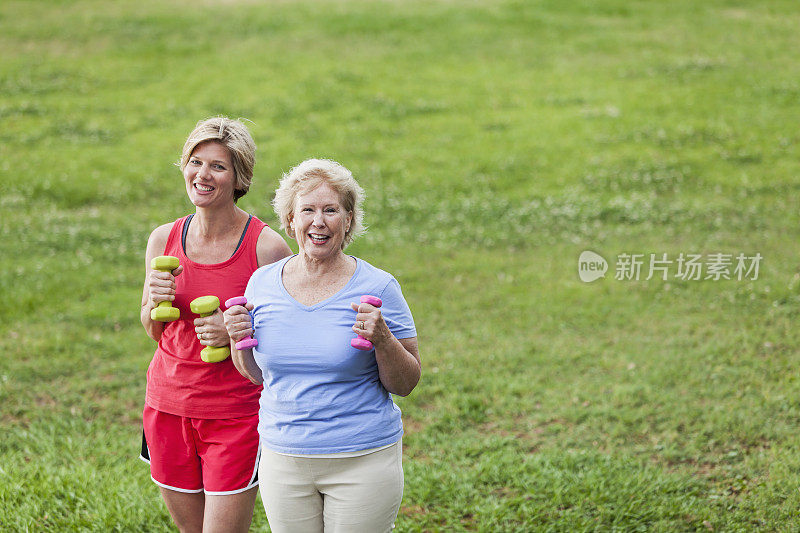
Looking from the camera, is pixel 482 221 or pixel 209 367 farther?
pixel 482 221

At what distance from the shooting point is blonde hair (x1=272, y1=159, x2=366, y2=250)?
338cm

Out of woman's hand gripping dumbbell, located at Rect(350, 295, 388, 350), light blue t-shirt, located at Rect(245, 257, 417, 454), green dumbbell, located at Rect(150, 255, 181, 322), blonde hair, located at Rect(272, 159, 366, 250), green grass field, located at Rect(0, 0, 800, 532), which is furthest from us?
green grass field, located at Rect(0, 0, 800, 532)

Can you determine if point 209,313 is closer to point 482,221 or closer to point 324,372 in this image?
point 324,372

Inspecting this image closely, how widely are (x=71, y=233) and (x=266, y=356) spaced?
878cm

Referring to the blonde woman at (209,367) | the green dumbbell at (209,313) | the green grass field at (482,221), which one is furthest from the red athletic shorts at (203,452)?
the green grass field at (482,221)

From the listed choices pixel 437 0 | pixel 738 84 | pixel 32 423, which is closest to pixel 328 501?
pixel 32 423

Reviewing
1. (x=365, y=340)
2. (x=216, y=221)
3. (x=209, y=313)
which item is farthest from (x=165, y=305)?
(x=365, y=340)

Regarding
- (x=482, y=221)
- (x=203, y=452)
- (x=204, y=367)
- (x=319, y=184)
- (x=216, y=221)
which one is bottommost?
(x=203, y=452)

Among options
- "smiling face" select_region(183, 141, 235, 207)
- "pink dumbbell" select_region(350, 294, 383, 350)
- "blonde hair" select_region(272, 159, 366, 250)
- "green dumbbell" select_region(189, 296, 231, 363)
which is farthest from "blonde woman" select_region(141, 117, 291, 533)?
"pink dumbbell" select_region(350, 294, 383, 350)

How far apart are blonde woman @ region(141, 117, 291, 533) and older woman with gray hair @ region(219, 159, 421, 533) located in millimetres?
371

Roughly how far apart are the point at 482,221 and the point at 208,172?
810 centimetres

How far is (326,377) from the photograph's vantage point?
322 centimetres

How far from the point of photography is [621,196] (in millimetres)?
11898

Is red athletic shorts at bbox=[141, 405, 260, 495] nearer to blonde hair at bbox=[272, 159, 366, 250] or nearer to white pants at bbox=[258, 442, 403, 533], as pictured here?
white pants at bbox=[258, 442, 403, 533]
